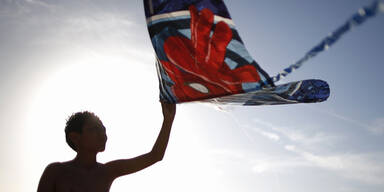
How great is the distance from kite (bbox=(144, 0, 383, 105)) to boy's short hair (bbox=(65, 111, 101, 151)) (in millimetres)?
993

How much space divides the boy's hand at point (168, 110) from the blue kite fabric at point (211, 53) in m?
0.44

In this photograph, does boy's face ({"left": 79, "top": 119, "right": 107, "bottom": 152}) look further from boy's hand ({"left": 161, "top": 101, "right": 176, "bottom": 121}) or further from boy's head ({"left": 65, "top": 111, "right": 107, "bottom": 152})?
boy's hand ({"left": 161, "top": 101, "right": 176, "bottom": 121})

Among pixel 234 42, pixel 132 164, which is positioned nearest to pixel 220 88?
pixel 234 42

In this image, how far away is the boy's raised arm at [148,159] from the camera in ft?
11.2

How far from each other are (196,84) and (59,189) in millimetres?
1557

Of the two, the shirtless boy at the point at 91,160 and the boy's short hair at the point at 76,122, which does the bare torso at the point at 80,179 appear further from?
the boy's short hair at the point at 76,122

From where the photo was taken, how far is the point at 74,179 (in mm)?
2945

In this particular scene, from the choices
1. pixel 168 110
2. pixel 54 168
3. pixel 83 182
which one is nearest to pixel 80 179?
pixel 83 182

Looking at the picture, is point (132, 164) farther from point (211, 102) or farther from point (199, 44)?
point (199, 44)

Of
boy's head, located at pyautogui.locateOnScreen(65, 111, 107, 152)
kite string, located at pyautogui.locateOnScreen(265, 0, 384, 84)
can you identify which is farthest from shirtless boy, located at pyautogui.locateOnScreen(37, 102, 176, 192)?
kite string, located at pyautogui.locateOnScreen(265, 0, 384, 84)

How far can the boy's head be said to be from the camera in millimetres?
3299

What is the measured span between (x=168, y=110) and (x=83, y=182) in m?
1.11

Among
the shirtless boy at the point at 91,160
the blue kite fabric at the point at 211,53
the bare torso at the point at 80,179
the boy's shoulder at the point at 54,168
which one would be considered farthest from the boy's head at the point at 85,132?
the blue kite fabric at the point at 211,53

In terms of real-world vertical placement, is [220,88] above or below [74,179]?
above
